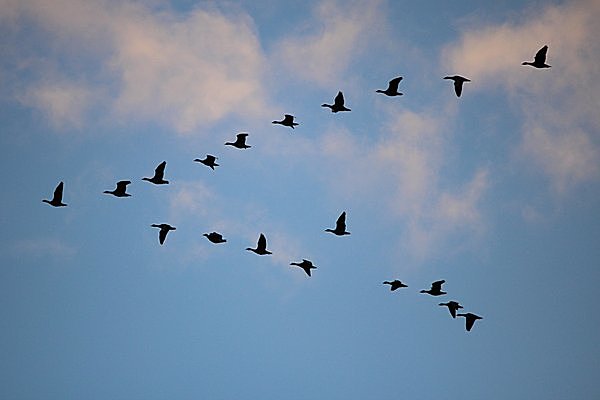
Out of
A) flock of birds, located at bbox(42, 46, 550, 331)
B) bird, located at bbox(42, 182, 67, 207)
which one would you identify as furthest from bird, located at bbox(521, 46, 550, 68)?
bird, located at bbox(42, 182, 67, 207)

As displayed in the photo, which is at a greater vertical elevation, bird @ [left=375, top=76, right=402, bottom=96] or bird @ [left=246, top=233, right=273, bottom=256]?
bird @ [left=375, top=76, right=402, bottom=96]

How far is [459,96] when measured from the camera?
66.2 m

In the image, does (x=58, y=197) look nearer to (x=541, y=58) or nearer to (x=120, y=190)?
(x=120, y=190)

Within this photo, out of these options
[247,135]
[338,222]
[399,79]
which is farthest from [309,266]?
[399,79]

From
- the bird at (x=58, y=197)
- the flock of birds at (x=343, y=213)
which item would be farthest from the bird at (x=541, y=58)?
the bird at (x=58, y=197)

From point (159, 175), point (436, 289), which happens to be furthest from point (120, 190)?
point (436, 289)

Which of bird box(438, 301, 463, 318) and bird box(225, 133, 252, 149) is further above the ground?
bird box(225, 133, 252, 149)

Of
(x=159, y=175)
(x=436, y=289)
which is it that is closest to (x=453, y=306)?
(x=436, y=289)

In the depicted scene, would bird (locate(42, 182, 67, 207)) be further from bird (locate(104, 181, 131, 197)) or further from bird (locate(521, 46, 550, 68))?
bird (locate(521, 46, 550, 68))

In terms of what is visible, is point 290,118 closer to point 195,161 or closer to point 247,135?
point 247,135

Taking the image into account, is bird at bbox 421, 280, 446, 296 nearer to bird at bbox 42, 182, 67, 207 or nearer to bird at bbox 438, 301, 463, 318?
bird at bbox 438, 301, 463, 318

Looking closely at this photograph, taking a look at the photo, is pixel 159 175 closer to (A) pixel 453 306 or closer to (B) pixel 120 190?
(B) pixel 120 190

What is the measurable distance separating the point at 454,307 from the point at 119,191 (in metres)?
23.4

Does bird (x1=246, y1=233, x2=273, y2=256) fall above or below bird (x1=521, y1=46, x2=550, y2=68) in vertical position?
below
